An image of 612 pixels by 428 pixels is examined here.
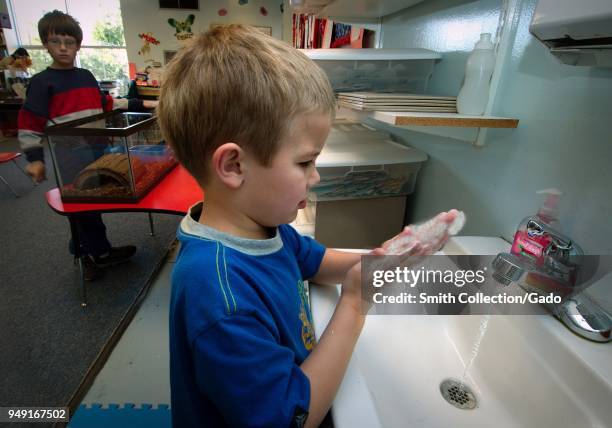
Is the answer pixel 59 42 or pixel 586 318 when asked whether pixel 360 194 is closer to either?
pixel 586 318

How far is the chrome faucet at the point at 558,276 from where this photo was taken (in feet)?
1.85

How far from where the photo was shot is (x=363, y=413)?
45 centimetres

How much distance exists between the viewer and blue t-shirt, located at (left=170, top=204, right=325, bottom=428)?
435 millimetres

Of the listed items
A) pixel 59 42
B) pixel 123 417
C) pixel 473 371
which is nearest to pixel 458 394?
pixel 473 371

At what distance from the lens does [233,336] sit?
432 mm

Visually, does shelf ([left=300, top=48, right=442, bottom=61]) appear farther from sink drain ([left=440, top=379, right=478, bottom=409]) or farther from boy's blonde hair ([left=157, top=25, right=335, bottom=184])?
sink drain ([left=440, top=379, right=478, bottom=409])

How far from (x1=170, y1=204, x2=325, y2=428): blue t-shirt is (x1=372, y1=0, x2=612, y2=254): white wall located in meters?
0.54

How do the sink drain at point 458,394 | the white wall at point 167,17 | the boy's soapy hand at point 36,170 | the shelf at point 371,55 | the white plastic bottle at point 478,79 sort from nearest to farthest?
the sink drain at point 458,394 < the white plastic bottle at point 478,79 < the shelf at point 371,55 < the boy's soapy hand at point 36,170 < the white wall at point 167,17

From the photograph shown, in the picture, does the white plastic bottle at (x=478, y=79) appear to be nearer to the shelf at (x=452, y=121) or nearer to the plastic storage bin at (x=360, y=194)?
the shelf at (x=452, y=121)

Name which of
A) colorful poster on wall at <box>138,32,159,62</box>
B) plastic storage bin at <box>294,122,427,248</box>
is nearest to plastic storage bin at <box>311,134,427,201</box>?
plastic storage bin at <box>294,122,427,248</box>

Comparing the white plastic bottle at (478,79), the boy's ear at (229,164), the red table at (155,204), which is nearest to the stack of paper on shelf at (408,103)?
the white plastic bottle at (478,79)

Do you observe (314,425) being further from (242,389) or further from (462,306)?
(462,306)

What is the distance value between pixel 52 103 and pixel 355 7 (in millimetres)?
1635

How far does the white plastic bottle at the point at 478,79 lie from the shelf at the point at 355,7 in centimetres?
47
